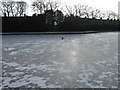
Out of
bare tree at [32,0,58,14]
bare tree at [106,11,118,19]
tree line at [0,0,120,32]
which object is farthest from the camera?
bare tree at [106,11,118,19]

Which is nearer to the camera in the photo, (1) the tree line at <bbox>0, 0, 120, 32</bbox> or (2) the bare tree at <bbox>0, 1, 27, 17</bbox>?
(1) the tree line at <bbox>0, 0, 120, 32</bbox>

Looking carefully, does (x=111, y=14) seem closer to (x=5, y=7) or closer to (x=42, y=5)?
(x=42, y=5)

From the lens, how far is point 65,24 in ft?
56.7

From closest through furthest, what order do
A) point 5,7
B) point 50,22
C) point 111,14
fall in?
point 50,22 < point 5,7 < point 111,14

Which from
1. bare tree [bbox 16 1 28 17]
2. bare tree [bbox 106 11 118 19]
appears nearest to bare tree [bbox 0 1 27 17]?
bare tree [bbox 16 1 28 17]

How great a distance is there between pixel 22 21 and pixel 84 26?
9.46 metres

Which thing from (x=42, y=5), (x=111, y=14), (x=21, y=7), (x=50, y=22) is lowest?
(x=50, y=22)

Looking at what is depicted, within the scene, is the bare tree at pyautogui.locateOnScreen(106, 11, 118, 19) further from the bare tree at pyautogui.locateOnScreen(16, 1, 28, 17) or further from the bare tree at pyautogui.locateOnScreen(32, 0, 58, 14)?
the bare tree at pyautogui.locateOnScreen(16, 1, 28, 17)

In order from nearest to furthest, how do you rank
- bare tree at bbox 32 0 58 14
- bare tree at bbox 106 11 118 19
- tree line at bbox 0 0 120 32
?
1. tree line at bbox 0 0 120 32
2. bare tree at bbox 32 0 58 14
3. bare tree at bbox 106 11 118 19

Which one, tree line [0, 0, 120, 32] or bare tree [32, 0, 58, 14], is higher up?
bare tree [32, 0, 58, 14]

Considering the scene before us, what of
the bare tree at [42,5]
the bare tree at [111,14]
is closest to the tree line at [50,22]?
the bare tree at [42,5]

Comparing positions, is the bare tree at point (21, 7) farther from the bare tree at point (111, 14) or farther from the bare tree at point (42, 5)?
the bare tree at point (111, 14)

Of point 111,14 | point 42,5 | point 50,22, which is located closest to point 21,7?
point 42,5

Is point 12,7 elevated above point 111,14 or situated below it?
above
